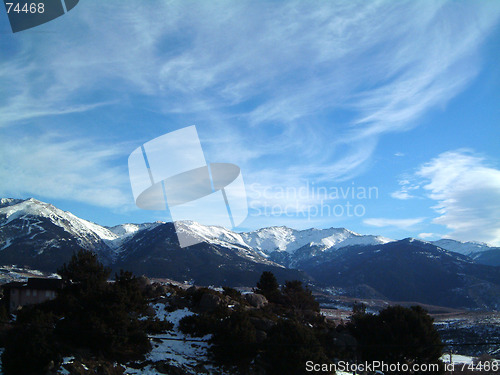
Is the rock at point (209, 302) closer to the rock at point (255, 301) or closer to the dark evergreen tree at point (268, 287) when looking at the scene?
the rock at point (255, 301)

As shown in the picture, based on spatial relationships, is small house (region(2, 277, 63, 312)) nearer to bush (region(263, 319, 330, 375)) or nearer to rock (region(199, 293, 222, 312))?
rock (region(199, 293, 222, 312))

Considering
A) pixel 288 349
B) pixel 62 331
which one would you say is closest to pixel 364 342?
pixel 288 349

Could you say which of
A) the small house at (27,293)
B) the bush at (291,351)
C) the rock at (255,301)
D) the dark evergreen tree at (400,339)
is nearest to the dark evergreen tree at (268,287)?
the rock at (255,301)

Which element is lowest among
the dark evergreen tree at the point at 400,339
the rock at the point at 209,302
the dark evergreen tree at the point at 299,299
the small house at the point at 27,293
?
the dark evergreen tree at the point at 400,339

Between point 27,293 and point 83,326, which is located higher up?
point 27,293

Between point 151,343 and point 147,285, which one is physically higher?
point 147,285

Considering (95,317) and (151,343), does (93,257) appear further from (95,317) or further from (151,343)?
(151,343)

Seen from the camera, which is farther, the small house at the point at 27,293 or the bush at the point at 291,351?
the small house at the point at 27,293

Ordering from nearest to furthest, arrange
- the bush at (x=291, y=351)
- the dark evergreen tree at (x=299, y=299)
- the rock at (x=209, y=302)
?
1. the bush at (x=291, y=351)
2. the rock at (x=209, y=302)
3. the dark evergreen tree at (x=299, y=299)

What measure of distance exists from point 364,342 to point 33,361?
27258 mm

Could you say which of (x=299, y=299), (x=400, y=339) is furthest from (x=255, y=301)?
(x=400, y=339)

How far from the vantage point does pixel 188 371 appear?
29047mm

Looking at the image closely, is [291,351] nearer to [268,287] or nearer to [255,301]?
[255,301]

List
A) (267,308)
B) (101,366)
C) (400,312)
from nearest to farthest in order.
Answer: (101,366) < (400,312) < (267,308)
